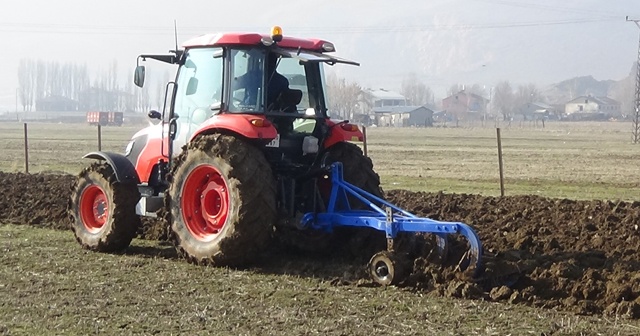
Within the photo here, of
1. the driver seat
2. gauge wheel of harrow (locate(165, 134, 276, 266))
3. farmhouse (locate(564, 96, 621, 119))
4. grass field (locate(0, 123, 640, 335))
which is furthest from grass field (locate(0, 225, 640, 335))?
farmhouse (locate(564, 96, 621, 119))

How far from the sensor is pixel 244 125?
8.80m

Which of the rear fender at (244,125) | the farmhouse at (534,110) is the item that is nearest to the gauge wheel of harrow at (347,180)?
the rear fender at (244,125)

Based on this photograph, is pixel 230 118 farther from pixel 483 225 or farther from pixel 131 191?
pixel 483 225

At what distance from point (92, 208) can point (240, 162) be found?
2833mm

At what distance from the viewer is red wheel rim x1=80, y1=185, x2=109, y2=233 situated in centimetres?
1054

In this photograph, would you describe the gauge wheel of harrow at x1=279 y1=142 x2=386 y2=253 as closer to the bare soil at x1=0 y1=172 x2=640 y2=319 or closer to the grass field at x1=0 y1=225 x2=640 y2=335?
the grass field at x1=0 y1=225 x2=640 y2=335

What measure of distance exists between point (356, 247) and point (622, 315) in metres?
3.29

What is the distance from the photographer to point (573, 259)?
27.5 ft

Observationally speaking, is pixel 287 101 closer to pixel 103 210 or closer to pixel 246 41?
pixel 246 41

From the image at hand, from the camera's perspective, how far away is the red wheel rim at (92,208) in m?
10.5

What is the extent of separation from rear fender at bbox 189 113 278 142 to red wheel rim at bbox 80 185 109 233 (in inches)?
81.3

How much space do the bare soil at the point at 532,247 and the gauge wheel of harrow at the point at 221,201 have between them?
2.01ft

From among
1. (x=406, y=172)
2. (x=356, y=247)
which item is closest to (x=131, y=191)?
(x=356, y=247)

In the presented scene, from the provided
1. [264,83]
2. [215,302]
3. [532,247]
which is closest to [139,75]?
[264,83]
